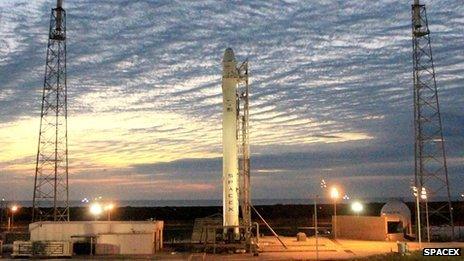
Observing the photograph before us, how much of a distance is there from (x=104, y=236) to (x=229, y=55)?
17.2 metres

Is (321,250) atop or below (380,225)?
below

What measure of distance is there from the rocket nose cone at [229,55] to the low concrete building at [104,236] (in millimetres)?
14141

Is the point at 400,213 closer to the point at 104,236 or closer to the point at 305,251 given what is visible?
the point at 305,251

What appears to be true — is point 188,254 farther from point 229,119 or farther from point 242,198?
point 229,119

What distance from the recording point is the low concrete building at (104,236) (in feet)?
137

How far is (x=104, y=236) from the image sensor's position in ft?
137

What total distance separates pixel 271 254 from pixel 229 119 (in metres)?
10.9

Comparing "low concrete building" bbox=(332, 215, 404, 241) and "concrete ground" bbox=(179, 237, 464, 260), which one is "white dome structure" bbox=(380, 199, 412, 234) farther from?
"concrete ground" bbox=(179, 237, 464, 260)

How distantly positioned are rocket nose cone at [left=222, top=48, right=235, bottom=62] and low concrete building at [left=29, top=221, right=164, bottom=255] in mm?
14141

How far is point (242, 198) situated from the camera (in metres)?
45.3

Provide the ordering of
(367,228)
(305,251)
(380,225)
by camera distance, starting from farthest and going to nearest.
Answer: (367,228)
(380,225)
(305,251)

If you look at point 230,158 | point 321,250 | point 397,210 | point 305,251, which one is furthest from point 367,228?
point 230,158

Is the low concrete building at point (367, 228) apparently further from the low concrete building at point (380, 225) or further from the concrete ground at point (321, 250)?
the concrete ground at point (321, 250)

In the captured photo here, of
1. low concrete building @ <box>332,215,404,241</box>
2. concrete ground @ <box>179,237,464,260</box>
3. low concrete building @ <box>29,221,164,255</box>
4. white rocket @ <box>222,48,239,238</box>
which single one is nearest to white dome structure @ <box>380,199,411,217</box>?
low concrete building @ <box>332,215,404,241</box>
